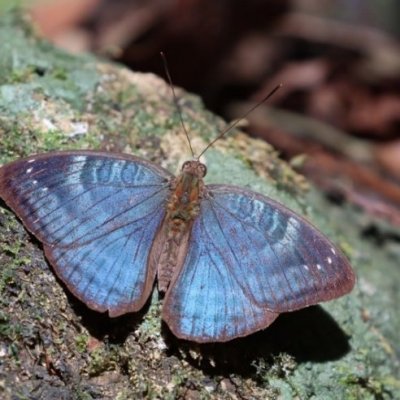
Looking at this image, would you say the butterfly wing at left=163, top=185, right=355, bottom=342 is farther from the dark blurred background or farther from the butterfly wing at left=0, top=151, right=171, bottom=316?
the dark blurred background

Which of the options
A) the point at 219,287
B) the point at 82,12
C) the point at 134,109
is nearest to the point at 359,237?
the point at 134,109

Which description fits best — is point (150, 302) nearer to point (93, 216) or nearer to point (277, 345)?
point (93, 216)

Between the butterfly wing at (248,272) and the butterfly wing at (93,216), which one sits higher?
the butterfly wing at (93,216)

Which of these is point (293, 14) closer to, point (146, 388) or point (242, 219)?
point (242, 219)

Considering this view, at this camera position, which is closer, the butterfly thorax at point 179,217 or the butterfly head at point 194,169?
the butterfly thorax at point 179,217

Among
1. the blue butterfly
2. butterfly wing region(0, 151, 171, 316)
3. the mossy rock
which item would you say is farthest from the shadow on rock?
butterfly wing region(0, 151, 171, 316)

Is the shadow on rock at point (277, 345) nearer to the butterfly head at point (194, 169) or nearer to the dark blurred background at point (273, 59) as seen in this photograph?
the butterfly head at point (194, 169)

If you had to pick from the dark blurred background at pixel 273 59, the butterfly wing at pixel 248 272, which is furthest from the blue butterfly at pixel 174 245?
the dark blurred background at pixel 273 59
